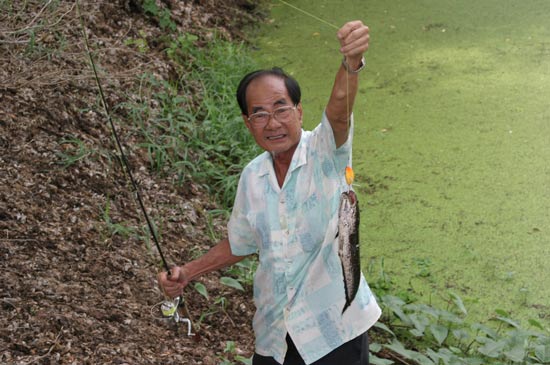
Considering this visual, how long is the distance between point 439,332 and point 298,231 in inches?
49.9

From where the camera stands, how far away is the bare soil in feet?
8.85

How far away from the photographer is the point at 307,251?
1981 mm

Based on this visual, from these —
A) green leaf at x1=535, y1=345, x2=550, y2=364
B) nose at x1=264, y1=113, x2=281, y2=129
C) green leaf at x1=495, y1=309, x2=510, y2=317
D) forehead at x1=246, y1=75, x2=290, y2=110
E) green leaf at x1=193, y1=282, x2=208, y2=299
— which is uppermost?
forehead at x1=246, y1=75, x2=290, y2=110

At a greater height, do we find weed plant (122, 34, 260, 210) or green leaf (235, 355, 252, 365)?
weed plant (122, 34, 260, 210)

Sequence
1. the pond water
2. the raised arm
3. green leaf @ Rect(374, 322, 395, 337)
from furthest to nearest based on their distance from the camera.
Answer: the pond water, green leaf @ Rect(374, 322, 395, 337), the raised arm

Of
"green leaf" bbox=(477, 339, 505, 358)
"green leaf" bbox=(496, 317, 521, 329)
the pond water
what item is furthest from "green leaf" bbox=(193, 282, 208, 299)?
"green leaf" bbox=(496, 317, 521, 329)

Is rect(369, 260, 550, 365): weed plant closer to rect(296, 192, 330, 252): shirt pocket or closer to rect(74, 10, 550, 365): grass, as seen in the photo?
rect(74, 10, 550, 365): grass

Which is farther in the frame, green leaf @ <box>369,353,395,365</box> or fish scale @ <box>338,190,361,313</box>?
green leaf @ <box>369,353,395,365</box>

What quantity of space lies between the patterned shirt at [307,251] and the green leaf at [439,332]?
1046 mm

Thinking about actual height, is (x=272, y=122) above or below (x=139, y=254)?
above

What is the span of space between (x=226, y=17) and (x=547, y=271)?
3397 millimetres

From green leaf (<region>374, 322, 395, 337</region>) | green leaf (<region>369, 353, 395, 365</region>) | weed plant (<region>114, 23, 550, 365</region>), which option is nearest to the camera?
green leaf (<region>369, 353, 395, 365</region>)

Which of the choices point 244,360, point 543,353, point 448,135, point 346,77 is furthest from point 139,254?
point 448,135

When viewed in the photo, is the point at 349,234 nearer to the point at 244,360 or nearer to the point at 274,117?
the point at 274,117
